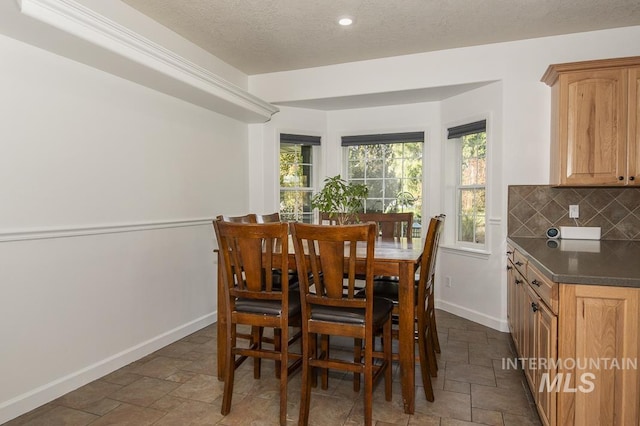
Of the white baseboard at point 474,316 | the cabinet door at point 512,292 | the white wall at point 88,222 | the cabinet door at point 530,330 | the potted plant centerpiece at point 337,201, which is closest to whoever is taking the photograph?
the cabinet door at point 530,330

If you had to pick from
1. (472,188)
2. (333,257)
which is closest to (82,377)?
(333,257)

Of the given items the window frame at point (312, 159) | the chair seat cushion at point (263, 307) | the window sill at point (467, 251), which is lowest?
the chair seat cushion at point (263, 307)

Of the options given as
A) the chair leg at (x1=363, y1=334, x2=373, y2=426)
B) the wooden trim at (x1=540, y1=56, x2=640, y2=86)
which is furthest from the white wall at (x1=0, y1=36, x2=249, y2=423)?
the wooden trim at (x1=540, y1=56, x2=640, y2=86)

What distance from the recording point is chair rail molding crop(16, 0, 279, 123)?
2165mm

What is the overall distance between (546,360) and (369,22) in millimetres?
2764

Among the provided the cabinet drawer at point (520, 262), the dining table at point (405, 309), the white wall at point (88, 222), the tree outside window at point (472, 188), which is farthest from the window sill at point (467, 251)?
the white wall at point (88, 222)

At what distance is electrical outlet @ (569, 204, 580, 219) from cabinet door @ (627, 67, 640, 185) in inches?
21.5

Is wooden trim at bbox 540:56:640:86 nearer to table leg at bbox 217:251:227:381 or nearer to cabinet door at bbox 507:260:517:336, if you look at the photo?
cabinet door at bbox 507:260:517:336

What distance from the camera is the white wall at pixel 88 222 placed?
2.36 meters

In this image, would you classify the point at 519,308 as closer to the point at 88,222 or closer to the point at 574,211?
the point at 574,211

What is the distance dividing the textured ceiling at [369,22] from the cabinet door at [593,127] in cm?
54

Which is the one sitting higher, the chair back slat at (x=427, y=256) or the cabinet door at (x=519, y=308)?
the chair back slat at (x=427, y=256)

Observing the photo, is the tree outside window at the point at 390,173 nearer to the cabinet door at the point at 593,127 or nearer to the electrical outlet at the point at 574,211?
the electrical outlet at the point at 574,211

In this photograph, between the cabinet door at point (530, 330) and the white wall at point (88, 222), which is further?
the white wall at point (88, 222)
